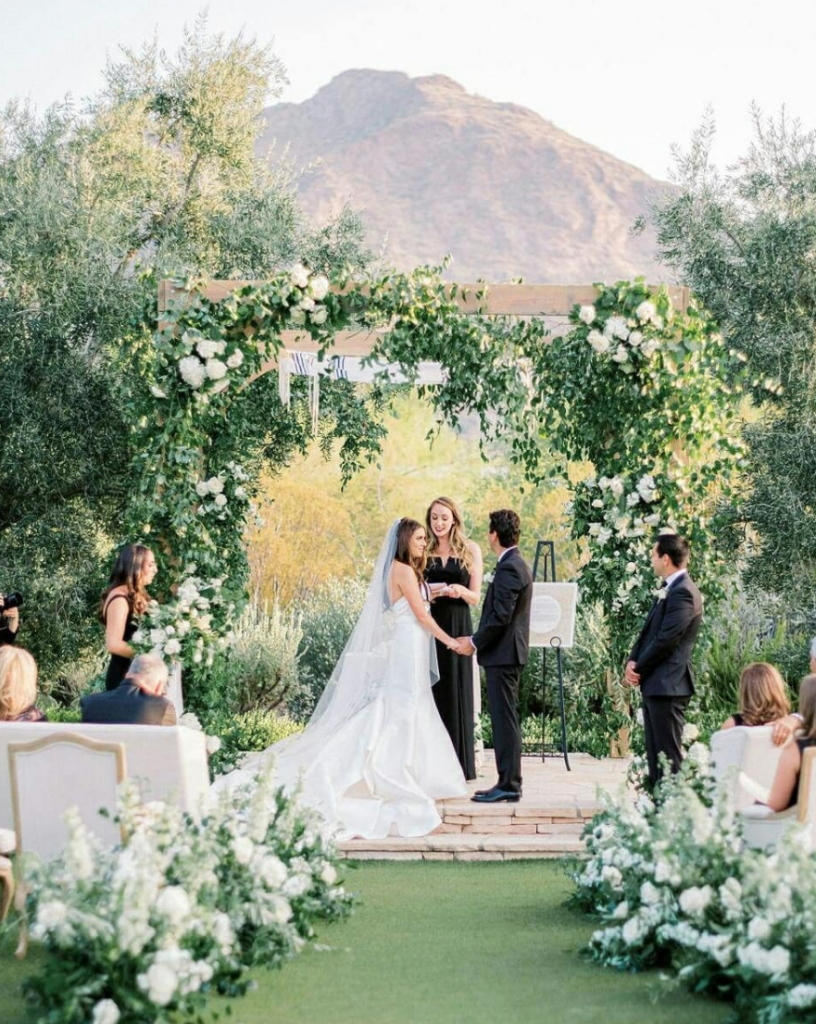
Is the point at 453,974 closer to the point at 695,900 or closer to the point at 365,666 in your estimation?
the point at 695,900

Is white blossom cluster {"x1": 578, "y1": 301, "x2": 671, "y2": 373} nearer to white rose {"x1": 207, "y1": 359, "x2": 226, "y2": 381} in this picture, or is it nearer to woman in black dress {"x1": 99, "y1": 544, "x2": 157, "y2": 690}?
white rose {"x1": 207, "y1": 359, "x2": 226, "y2": 381}

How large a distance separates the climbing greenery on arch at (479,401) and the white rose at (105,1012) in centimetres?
409

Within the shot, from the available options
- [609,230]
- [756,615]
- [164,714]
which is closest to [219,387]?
[164,714]

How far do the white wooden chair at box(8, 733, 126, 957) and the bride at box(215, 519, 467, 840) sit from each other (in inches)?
87.6

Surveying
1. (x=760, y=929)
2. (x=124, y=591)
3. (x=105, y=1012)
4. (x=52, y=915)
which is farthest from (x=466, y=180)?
(x=105, y=1012)

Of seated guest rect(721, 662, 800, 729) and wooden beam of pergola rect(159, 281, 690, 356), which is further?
wooden beam of pergola rect(159, 281, 690, 356)

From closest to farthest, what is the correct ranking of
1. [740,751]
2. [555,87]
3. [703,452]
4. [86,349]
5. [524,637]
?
[740,751] < [524,637] < [703,452] < [86,349] < [555,87]

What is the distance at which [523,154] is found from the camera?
80438 mm

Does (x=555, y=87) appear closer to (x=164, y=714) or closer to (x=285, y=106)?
(x=285, y=106)

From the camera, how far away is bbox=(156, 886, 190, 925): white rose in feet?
12.2

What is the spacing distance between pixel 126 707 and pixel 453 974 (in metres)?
1.75

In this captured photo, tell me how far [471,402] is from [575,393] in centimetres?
69

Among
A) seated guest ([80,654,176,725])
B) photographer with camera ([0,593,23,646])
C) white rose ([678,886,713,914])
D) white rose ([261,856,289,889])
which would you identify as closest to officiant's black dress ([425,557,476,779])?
photographer with camera ([0,593,23,646])

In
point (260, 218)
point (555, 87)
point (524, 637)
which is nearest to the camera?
point (524, 637)
